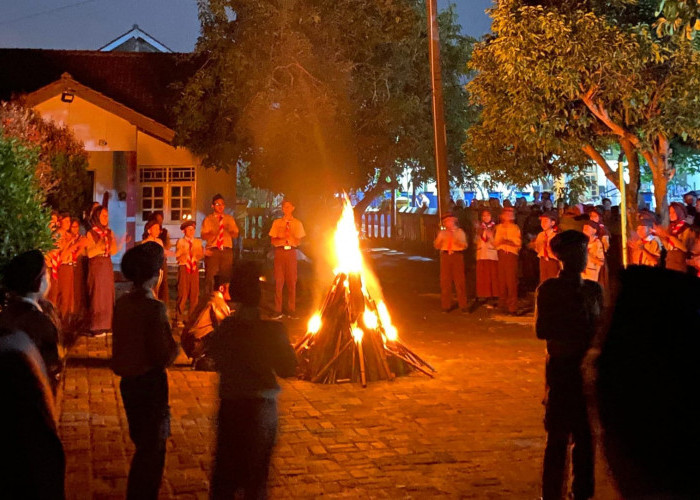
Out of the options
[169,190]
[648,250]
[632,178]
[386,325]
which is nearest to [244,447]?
[386,325]

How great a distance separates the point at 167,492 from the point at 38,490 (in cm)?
219

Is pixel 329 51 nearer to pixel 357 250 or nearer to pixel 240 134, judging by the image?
pixel 240 134

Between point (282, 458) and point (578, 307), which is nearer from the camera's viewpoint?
point (578, 307)

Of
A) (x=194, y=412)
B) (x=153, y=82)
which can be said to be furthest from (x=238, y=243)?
(x=194, y=412)

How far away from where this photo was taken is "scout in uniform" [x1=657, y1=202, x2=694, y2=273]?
11.4 metres

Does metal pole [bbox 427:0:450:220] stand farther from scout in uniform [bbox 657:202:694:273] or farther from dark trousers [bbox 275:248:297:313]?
scout in uniform [bbox 657:202:694:273]

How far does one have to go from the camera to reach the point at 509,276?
14.8 meters

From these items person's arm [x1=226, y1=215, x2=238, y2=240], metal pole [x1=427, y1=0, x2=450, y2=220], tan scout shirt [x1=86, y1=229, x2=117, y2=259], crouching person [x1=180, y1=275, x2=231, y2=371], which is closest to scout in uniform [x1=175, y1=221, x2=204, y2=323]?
person's arm [x1=226, y1=215, x2=238, y2=240]

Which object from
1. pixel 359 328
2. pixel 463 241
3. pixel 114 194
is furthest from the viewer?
pixel 114 194

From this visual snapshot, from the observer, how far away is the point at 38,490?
12.3 feet

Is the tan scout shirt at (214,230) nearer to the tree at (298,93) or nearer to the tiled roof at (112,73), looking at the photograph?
the tree at (298,93)

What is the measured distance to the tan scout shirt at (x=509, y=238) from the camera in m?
14.8

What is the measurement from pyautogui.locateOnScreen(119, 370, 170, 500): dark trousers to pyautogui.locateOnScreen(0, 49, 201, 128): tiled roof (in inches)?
803

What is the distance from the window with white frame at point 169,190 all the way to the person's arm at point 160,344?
65.2ft
